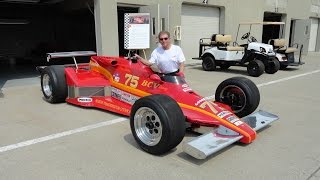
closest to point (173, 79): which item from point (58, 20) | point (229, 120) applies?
point (229, 120)

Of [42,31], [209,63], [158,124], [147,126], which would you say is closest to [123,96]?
[147,126]

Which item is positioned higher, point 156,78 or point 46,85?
point 156,78

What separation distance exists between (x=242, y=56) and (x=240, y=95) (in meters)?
6.95

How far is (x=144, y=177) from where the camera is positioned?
325 cm

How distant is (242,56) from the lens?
38.0 feet

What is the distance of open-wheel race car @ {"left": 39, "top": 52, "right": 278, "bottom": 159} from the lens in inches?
142

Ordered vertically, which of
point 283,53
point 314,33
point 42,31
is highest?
point 42,31

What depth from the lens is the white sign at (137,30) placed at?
1113 centimetres

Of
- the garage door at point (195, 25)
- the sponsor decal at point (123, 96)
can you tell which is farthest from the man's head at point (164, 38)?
the garage door at point (195, 25)

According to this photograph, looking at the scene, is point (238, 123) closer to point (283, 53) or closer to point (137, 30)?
point (137, 30)

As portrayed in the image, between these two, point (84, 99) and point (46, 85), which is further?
point (46, 85)

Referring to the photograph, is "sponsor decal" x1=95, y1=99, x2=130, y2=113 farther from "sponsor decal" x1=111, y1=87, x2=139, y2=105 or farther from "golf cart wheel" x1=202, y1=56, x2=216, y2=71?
"golf cart wheel" x1=202, y1=56, x2=216, y2=71

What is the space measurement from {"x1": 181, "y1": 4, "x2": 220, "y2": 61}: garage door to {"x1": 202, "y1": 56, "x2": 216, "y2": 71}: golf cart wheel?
2610mm

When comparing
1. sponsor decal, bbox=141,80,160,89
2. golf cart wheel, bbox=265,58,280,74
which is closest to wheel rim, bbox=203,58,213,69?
golf cart wheel, bbox=265,58,280,74
